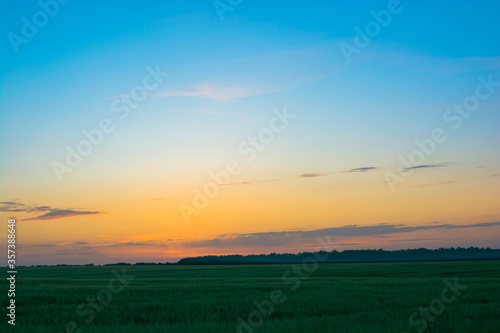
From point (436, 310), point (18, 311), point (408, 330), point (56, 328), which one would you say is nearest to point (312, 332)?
point (408, 330)

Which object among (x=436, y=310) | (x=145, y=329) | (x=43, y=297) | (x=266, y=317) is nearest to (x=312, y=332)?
(x=266, y=317)

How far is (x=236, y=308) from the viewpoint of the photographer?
14.8 m

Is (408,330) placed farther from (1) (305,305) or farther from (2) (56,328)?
(2) (56,328)

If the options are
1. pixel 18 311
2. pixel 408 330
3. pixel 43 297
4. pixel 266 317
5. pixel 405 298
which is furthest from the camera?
pixel 43 297

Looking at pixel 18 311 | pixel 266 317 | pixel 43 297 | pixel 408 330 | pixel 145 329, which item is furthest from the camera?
pixel 43 297

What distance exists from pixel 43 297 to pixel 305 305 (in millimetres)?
11435

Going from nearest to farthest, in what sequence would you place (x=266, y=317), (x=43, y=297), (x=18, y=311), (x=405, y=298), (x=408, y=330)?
(x=408, y=330) → (x=266, y=317) → (x=18, y=311) → (x=405, y=298) → (x=43, y=297)

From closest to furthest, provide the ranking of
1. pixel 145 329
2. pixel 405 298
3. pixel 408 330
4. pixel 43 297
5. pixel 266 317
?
pixel 408 330 → pixel 145 329 → pixel 266 317 → pixel 405 298 → pixel 43 297

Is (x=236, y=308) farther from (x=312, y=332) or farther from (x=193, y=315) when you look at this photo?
(x=312, y=332)

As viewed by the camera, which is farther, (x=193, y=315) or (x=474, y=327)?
(x=193, y=315)

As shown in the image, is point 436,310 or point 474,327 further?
point 436,310

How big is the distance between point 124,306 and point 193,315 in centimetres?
312

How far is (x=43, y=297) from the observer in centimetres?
1823

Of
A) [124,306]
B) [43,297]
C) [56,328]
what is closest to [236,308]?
[124,306]
